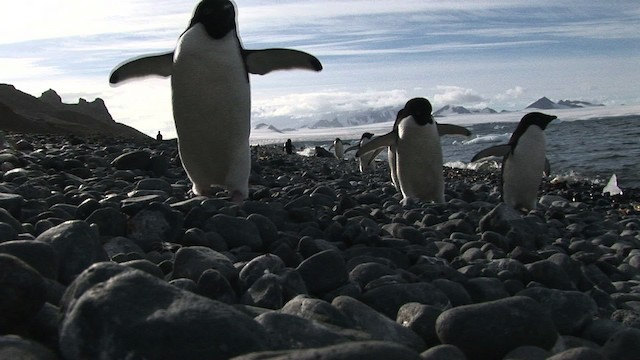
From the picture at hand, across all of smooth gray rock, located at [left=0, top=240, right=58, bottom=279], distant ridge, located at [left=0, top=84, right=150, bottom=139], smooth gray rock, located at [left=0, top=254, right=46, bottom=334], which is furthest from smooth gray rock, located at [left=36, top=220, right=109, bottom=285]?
distant ridge, located at [left=0, top=84, right=150, bottom=139]

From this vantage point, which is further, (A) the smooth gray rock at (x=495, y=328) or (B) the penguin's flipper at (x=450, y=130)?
(B) the penguin's flipper at (x=450, y=130)

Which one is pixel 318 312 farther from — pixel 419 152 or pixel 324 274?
pixel 419 152

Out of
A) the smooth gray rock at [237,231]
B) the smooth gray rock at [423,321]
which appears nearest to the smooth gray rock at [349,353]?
the smooth gray rock at [423,321]

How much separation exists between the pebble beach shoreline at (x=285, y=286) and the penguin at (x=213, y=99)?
0.52 meters

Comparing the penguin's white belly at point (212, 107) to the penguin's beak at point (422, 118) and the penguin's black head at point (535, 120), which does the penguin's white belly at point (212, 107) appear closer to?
the penguin's beak at point (422, 118)

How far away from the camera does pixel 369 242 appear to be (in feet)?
11.6

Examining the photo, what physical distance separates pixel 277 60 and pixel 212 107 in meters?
1.16

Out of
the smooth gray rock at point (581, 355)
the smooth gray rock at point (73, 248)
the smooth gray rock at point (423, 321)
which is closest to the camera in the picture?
the smooth gray rock at point (581, 355)

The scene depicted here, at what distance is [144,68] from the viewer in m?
5.95

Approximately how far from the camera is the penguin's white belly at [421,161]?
7789mm

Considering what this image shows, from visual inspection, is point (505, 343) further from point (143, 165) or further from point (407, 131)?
point (407, 131)

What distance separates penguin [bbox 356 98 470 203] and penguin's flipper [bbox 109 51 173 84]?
3028 millimetres

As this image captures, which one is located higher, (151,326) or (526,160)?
(151,326)

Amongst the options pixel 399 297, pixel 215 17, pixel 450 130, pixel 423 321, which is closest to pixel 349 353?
pixel 423 321
